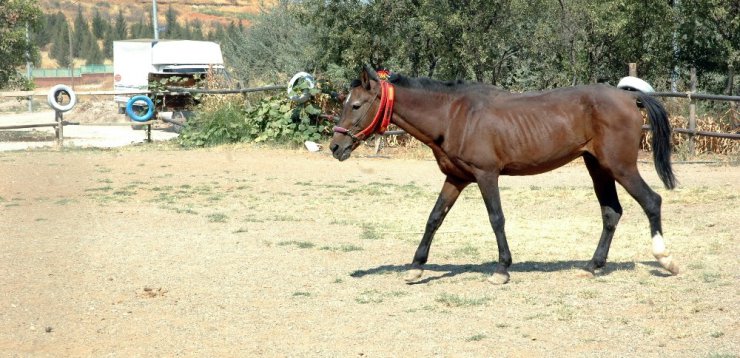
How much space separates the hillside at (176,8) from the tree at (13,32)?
5900cm

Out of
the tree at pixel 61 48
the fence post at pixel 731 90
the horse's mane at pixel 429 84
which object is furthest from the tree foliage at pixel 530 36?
the tree at pixel 61 48

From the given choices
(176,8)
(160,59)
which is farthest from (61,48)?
(160,59)

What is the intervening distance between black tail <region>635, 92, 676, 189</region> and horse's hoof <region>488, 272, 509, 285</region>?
159 cm

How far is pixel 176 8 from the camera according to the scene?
3920 inches

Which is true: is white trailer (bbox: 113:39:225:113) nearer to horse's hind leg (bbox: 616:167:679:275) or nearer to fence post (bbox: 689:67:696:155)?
fence post (bbox: 689:67:696:155)

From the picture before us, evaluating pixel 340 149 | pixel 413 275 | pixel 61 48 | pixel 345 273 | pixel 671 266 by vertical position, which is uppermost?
pixel 340 149

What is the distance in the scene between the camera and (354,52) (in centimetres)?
2214

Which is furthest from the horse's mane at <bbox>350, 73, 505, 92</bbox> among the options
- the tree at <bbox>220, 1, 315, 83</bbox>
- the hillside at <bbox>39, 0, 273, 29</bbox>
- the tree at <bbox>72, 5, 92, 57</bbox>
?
the hillside at <bbox>39, 0, 273, 29</bbox>

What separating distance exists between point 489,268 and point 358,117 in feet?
6.23

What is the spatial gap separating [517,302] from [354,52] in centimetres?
1487

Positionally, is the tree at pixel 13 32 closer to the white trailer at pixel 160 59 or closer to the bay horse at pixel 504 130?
the white trailer at pixel 160 59

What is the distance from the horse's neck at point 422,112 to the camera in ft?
28.2

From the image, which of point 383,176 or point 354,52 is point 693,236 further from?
point 354,52

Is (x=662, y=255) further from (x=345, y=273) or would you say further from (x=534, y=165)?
(x=345, y=273)
